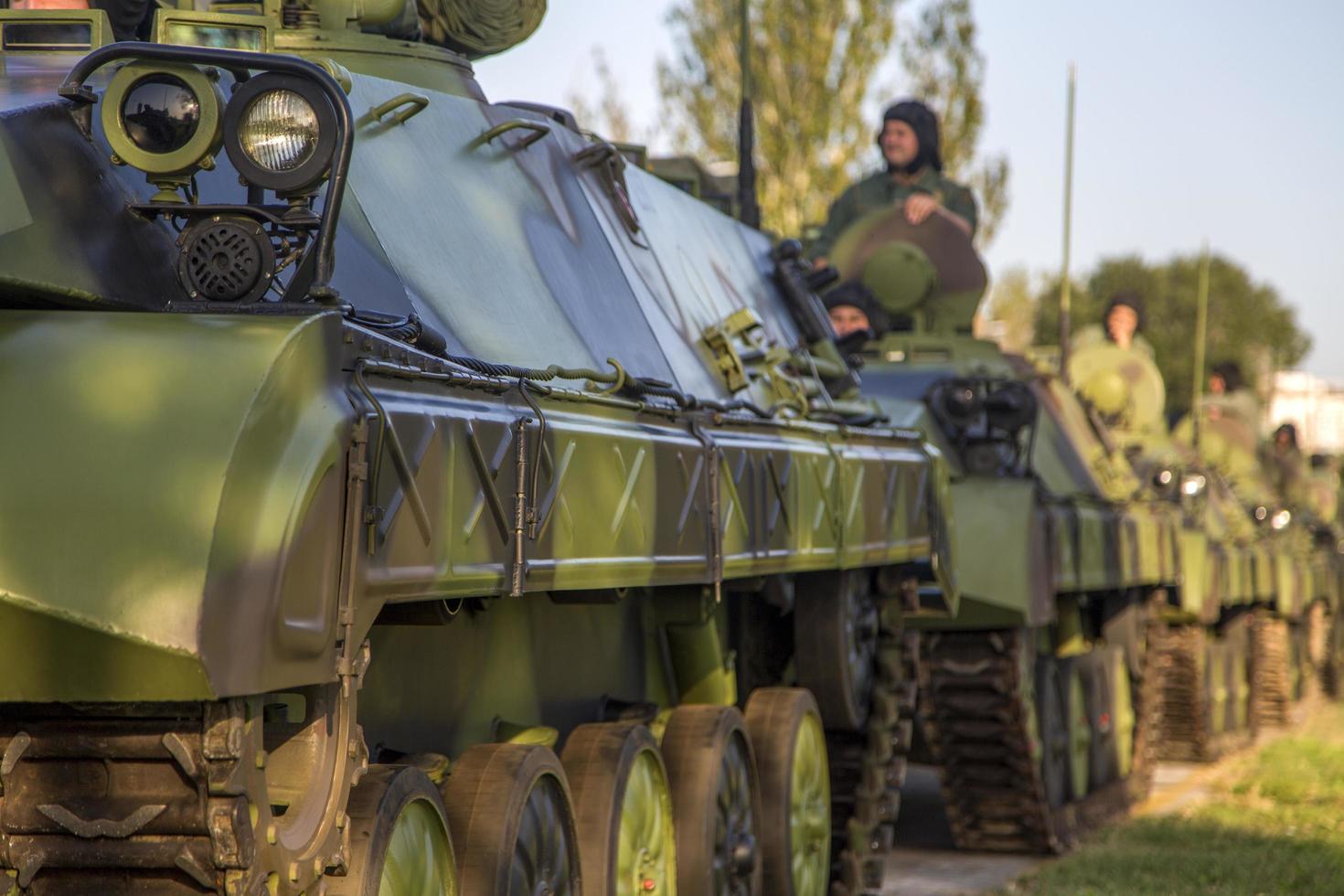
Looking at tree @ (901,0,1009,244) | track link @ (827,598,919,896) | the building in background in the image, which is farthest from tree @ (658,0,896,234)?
the building in background

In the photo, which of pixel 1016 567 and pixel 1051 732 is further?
pixel 1051 732

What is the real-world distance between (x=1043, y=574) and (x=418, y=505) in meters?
7.44

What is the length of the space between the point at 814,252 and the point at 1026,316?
40320 millimetres

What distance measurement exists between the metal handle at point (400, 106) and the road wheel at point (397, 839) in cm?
193

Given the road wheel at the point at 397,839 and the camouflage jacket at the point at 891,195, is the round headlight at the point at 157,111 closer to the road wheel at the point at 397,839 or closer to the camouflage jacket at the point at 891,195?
the road wheel at the point at 397,839

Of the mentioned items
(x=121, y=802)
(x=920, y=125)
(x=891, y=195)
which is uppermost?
(x=920, y=125)

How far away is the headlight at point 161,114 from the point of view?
4129mm

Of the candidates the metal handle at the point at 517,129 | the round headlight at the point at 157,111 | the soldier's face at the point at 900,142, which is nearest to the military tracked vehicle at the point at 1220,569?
the soldier's face at the point at 900,142

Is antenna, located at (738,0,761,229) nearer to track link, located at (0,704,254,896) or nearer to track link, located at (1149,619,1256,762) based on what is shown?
track link, located at (1149,619,1256,762)

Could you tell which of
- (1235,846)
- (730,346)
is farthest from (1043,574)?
(730,346)

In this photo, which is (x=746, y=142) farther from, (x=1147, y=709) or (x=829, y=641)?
(x=1147, y=709)

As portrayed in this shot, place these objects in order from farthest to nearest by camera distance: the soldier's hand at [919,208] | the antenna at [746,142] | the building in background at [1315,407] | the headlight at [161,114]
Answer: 1. the building in background at [1315,407]
2. the soldier's hand at [919,208]
3. the antenna at [746,142]
4. the headlight at [161,114]

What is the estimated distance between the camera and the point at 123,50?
4066mm

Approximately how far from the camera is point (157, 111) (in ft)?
13.6
